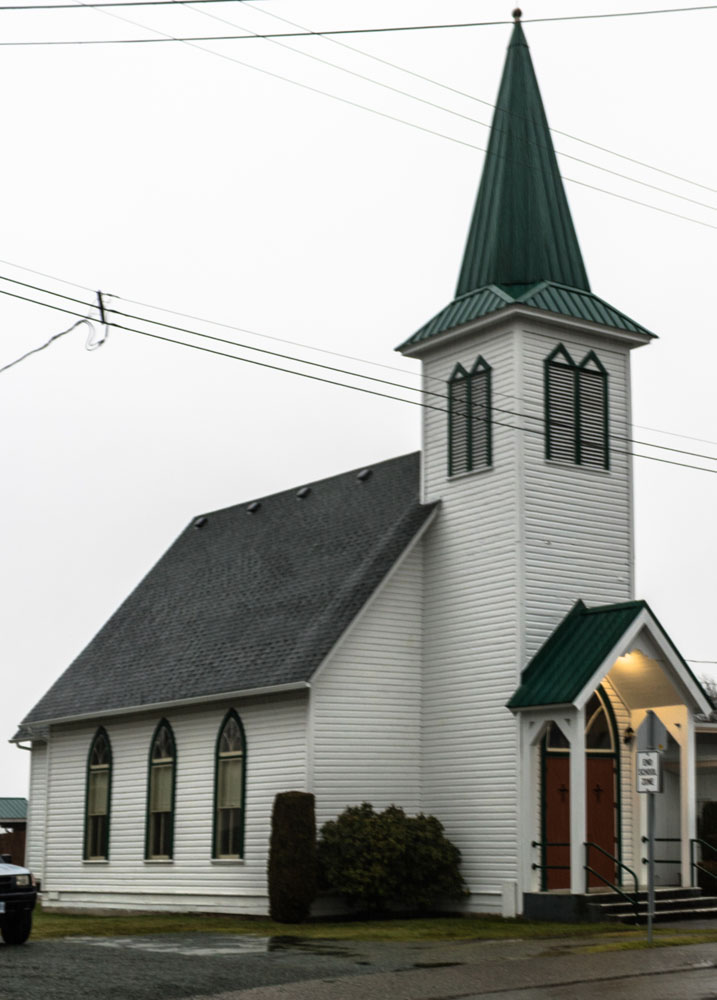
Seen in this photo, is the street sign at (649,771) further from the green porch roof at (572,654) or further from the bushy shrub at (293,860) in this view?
the bushy shrub at (293,860)

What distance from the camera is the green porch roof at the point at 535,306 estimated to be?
26984 millimetres

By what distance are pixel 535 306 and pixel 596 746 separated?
8.34 m

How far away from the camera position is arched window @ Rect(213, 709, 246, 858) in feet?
91.6

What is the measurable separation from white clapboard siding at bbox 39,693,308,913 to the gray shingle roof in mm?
637

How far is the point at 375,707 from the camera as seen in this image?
88.7 ft

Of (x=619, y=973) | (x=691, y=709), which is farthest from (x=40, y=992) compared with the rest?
(x=691, y=709)

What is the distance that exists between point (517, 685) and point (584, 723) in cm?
136

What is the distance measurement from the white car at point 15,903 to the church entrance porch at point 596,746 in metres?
8.95

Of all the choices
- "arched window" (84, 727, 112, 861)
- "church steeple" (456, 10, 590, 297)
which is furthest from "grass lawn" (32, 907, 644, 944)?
"church steeple" (456, 10, 590, 297)

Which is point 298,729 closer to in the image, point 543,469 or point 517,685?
point 517,685

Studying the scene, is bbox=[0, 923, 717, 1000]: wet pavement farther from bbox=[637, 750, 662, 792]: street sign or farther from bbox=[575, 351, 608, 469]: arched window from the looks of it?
bbox=[575, 351, 608, 469]: arched window

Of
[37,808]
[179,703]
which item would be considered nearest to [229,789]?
[179,703]

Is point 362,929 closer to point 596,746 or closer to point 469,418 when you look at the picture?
point 596,746

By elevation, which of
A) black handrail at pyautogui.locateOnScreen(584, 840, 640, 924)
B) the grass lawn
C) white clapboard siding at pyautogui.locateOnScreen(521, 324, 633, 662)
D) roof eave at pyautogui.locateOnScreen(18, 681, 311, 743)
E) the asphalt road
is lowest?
the grass lawn
